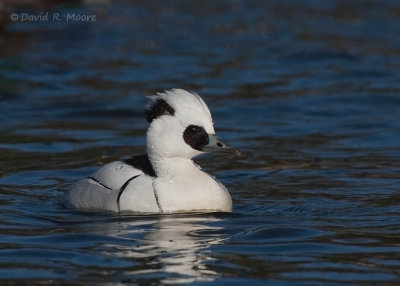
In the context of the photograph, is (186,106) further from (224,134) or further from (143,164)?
(224,134)

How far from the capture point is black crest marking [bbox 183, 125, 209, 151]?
1005 cm

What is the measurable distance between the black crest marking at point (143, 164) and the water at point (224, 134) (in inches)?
20.9

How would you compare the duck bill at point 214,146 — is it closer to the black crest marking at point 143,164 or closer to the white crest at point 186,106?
the white crest at point 186,106

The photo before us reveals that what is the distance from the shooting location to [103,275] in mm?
8078

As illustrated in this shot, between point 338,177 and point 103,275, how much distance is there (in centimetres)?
476

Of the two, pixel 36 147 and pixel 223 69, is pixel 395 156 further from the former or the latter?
pixel 223 69

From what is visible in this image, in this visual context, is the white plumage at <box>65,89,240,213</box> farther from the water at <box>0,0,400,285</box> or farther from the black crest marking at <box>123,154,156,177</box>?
the water at <box>0,0,400,285</box>

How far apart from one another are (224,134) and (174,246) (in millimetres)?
6292

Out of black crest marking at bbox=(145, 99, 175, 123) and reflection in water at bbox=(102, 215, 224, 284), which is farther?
black crest marking at bbox=(145, 99, 175, 123)

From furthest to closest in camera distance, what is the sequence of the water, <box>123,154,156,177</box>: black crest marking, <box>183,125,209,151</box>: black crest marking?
<box>123,154,156,177</box>: black crest marking < <box>183,125,209,151</box>: black crest marking < the water

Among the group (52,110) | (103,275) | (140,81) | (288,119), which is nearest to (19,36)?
(140,81)

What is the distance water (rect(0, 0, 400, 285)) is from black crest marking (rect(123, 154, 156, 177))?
1.74 feet

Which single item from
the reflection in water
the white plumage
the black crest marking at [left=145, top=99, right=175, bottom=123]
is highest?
the black crest marking at [left=145, top=99, right=175, bottom=123]

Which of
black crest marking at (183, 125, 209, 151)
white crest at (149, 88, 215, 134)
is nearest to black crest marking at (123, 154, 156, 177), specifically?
black crest marking at (183, 125, 209, 151)
